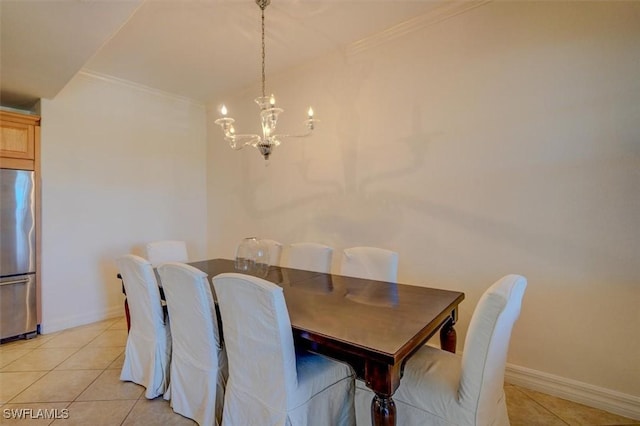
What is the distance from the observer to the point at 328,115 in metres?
3.35

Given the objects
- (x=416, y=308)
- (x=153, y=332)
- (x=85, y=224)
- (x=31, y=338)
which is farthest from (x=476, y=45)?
(x=31, y=338)

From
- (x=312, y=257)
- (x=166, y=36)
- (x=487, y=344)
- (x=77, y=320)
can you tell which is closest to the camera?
(x=487, y=344)

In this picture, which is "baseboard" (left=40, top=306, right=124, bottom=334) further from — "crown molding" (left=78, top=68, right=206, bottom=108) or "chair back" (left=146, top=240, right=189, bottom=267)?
"crown molding" (left=78, top=68, right=206, bottom=108)

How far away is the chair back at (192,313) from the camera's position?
66.6 inches

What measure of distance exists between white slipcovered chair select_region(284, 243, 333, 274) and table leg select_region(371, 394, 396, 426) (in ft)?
4.68

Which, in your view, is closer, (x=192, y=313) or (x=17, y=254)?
(x=192, y=313)

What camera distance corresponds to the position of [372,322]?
145cm

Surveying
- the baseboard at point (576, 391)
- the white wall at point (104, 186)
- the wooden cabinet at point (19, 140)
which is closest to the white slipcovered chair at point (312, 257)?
the baseboard at point (576, 391)

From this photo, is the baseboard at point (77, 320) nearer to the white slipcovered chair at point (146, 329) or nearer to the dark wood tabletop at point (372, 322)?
the white slipcovered chair at point (146, 329)

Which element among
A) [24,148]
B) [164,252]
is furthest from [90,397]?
Answer: [24,148]

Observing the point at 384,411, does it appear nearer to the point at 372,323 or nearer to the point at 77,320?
the point at 372,323

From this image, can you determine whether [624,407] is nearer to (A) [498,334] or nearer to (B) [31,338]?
(A) [498,334]

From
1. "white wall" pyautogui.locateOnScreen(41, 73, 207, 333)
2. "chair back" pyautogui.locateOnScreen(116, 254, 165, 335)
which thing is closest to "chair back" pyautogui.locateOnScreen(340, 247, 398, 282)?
"chair back" pyautogui.locateOnScreen(116, 254, 165, 335)

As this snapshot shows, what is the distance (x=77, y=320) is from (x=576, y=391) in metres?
4.76
